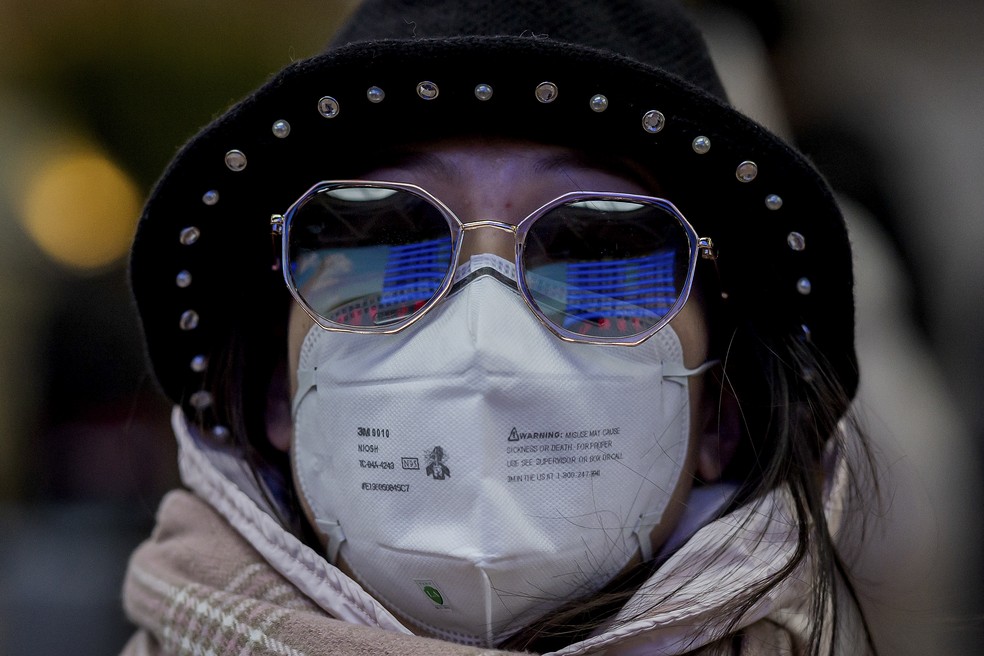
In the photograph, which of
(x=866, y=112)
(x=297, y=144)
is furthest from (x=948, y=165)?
(x=297, y=144)

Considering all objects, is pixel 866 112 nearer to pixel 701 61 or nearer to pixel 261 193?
pixel 701 61

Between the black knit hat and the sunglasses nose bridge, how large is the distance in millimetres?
155

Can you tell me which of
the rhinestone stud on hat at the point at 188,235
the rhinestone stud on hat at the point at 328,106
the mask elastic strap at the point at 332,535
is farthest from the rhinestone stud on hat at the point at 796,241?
the rhinestone stud on hat at the point at 188,235

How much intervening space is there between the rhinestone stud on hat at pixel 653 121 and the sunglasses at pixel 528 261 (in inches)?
4.1

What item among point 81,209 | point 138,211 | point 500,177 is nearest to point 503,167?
point 500,177

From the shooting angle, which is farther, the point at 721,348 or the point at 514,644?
the point at 721,348

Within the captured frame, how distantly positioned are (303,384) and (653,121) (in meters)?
0.71

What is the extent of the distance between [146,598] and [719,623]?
38.4 inches

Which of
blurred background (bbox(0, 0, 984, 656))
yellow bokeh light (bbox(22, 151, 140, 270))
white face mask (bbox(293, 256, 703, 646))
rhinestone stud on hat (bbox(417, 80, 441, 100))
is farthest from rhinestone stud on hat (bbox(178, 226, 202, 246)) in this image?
yellow bokeh light (bbox(22, 151, 140, 270))

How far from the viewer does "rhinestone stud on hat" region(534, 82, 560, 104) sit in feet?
3.56

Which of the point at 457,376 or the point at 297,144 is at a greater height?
the point at 297,144

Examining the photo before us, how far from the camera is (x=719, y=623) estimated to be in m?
1.05

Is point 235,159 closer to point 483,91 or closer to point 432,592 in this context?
point 483,91

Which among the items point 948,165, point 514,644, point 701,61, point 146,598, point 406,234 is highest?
point 948,165
